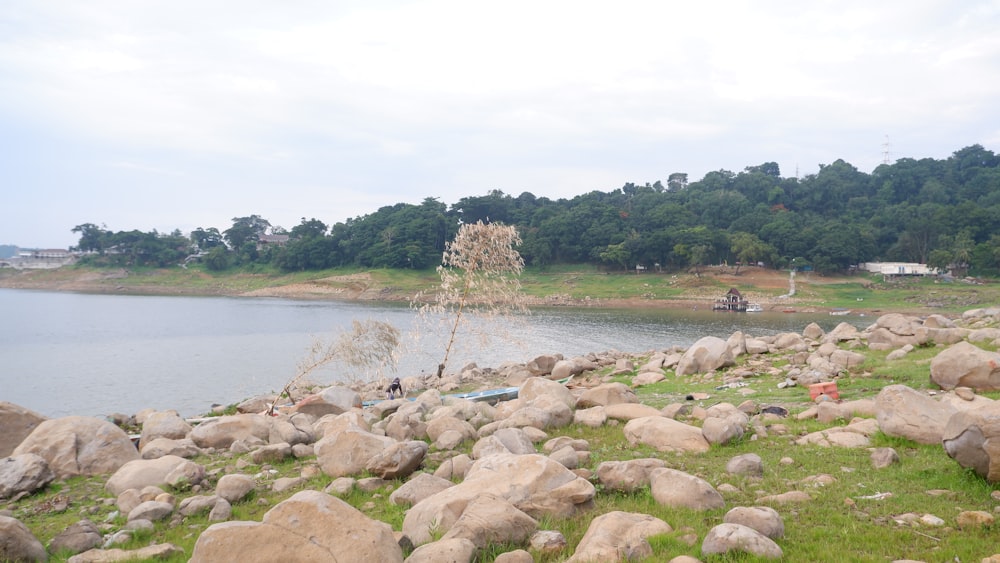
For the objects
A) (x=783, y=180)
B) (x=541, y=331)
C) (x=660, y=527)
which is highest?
(x=783, y=180)

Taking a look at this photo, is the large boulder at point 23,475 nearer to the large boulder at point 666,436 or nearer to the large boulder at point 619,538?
the large boulder at point 619,538

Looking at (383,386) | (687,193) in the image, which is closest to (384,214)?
(687,193)

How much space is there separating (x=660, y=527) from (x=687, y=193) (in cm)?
14372

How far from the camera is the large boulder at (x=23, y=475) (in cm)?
1043

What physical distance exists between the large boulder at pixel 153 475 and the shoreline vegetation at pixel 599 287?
2070 inches

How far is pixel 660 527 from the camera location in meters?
6.78

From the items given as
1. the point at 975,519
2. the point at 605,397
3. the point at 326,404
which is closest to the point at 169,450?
the point at 326,404

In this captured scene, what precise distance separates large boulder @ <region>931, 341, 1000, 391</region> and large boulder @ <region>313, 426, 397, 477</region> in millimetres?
12365

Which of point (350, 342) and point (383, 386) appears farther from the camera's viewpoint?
point (383, 386)

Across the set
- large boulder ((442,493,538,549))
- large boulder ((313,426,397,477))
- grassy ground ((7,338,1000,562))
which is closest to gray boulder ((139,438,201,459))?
grassy ground ((7,338,1000,562))

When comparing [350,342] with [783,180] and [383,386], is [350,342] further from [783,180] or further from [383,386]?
[783,180]

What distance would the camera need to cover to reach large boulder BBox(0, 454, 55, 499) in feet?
34.2

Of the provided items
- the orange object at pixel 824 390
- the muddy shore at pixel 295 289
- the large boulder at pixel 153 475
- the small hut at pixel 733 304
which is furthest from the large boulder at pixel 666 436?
the small hut at pixel 733 304

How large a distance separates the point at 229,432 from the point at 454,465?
21.2ft
